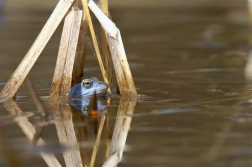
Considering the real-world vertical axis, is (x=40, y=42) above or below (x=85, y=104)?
above

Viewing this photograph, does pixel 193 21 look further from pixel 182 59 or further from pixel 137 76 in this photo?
pixel 137 76

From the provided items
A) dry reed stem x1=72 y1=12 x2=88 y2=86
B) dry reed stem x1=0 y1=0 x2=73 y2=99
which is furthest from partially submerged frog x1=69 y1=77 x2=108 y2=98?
dry reed stem x1=0 y1=0 x2=73 y2=99

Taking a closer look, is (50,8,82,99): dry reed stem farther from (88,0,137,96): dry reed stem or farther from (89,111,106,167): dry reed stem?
(89,111,106,167): dry reed stem

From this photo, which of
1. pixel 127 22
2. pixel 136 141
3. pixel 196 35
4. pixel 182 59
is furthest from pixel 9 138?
pixel 127 22

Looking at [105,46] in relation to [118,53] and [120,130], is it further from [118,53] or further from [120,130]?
[120,130]

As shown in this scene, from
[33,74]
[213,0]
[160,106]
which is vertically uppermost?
[160,106]

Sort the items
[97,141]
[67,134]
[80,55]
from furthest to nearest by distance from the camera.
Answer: [80,55] < [67,134] < [97,141]

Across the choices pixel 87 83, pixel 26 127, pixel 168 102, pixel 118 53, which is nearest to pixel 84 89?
pixel 87 83
